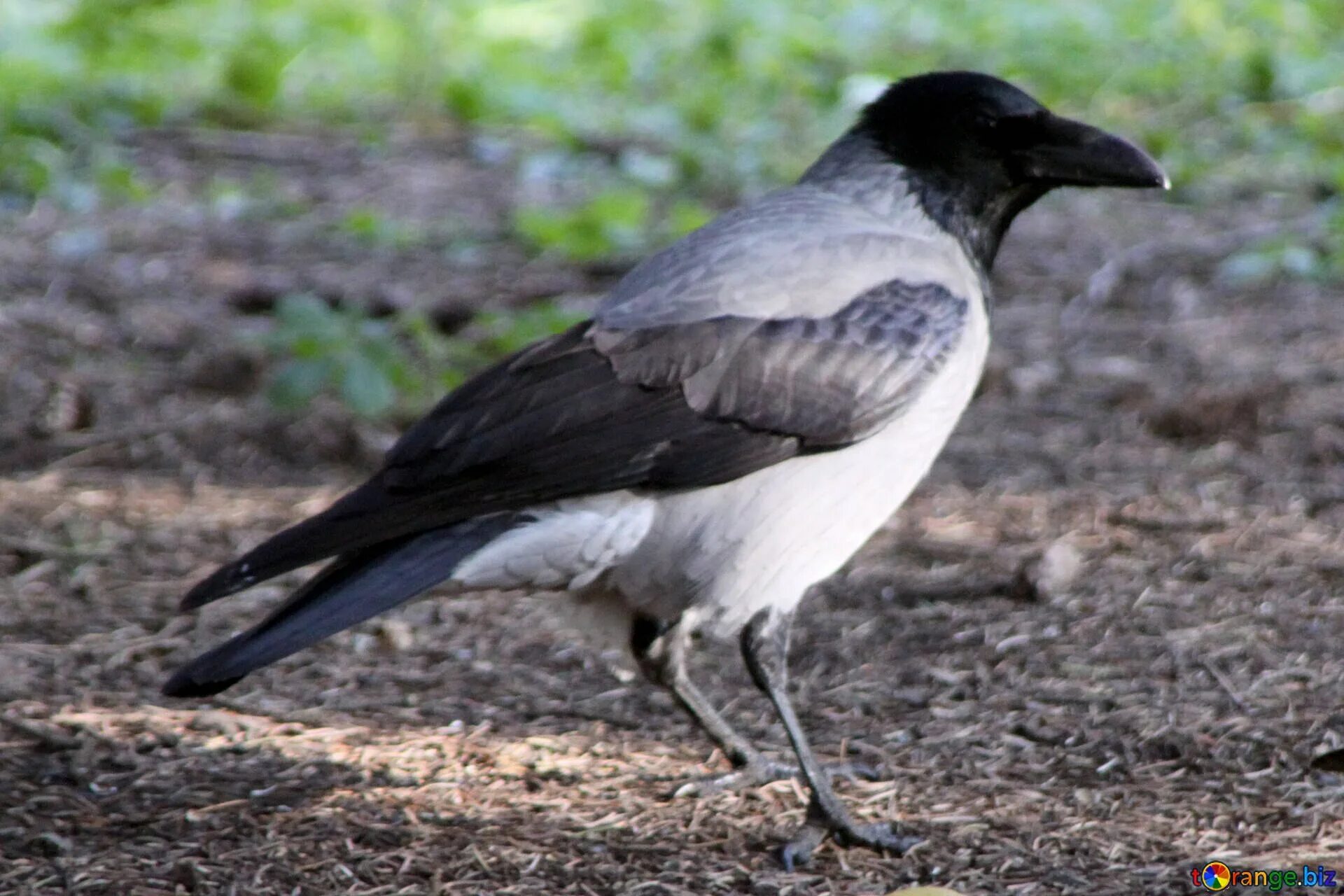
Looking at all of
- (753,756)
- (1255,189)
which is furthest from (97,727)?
(1255,189)

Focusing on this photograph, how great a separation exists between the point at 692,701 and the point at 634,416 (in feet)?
2.39

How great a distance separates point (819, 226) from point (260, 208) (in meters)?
5.49

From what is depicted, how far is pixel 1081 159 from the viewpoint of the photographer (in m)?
4.46

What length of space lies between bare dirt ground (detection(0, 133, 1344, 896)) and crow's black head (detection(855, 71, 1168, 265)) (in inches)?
40.1

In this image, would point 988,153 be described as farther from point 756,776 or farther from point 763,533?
point 756,776

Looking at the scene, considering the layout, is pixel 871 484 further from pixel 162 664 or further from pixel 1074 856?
pixel 162 664

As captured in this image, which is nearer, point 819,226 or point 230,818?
point 230,818

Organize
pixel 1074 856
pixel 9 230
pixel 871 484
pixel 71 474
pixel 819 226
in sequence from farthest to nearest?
pixel 9 230 < pixel 71 474 < pixel 819 226 < pixel 871 484 < pixel 1074 856

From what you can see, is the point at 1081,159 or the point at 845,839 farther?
the point at 1081,159

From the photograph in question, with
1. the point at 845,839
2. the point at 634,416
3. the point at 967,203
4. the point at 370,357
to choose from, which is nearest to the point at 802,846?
the point at 845,839

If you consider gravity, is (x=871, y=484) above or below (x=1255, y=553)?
above

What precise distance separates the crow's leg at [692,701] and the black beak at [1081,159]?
5.11 feet

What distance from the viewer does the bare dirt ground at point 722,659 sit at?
3.48 metres

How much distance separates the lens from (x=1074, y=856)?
11.2ft
